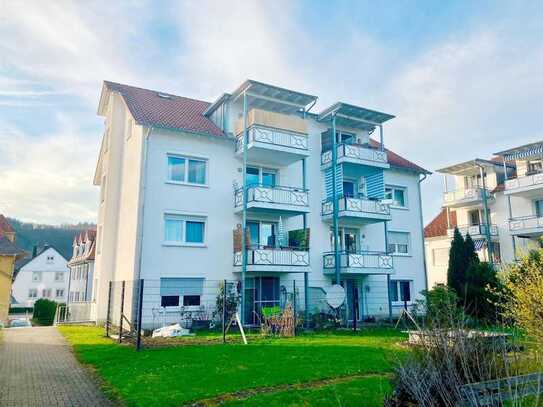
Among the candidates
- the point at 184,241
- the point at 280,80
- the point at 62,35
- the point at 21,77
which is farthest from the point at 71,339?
the point at 280,80

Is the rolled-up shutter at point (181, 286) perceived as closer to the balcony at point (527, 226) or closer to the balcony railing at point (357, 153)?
the balcony railing at point (357, 153)

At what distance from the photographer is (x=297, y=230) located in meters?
23.1

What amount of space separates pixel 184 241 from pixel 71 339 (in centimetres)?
644

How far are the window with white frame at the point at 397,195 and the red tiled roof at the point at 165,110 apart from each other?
464 inches

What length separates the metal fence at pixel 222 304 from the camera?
1948 centimetres

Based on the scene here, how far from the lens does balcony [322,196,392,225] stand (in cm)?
2461

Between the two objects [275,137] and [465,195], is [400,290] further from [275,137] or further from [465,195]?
[465,195]

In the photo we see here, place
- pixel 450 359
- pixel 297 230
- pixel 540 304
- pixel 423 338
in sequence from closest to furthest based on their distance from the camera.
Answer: pixel 450 359, pixel 423 338, pixel 540 304, pixel 297 230

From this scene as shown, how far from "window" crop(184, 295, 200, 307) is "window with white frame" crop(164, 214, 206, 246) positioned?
2409 mm

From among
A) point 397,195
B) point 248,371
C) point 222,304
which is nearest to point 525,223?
point 397,195

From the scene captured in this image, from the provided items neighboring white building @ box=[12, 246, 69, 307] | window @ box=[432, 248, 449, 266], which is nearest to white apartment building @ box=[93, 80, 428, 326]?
window @ box=[432, 248, 449, 266]

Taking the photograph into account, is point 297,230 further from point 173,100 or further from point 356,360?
point 356,360

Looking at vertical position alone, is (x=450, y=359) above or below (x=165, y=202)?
below

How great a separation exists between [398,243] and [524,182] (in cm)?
1083
